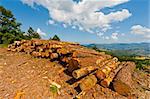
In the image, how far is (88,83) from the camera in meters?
13.6

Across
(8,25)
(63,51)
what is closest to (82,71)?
(63,51)

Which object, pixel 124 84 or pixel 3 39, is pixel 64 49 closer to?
pixel 124 84

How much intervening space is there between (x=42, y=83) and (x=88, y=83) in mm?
3158

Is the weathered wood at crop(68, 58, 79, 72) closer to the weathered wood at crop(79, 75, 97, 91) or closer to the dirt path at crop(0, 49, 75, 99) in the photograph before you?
the dirt path at crop(0, 49, 75, 99)

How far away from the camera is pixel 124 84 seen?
1331cm

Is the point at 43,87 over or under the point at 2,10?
under

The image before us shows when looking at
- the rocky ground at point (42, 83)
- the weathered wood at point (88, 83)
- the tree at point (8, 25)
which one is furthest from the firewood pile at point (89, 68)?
the tree at point (8, 25)

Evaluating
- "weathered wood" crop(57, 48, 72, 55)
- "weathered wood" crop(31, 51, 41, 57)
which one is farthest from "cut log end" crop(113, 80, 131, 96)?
"weathered wood" crop(31, 51, 41, 57)

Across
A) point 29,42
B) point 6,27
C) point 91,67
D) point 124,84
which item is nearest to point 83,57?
point 91,67

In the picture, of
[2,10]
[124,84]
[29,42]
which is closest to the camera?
[124,84]

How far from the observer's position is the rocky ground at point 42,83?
1274cm

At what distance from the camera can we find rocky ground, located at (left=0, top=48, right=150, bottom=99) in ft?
41.8

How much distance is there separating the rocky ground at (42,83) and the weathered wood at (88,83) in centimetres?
25

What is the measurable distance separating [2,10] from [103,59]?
3563 centimetres
